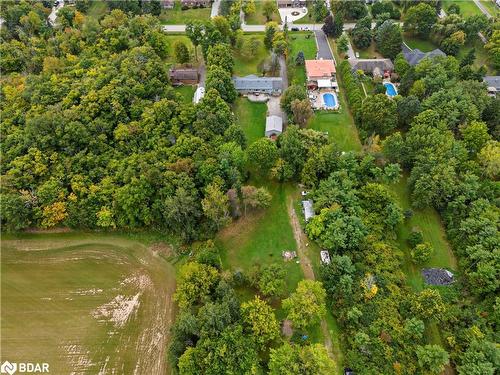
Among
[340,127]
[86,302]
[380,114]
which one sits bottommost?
[86,302]

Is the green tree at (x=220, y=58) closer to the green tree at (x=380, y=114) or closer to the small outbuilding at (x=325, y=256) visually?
the green tree at (x=380, y=114)

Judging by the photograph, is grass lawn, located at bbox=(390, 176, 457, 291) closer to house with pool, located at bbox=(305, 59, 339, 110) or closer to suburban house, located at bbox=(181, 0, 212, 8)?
house with pool, located at bbox=(305, 59, 339, 110)

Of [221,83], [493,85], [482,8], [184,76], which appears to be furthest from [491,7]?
[184,76]

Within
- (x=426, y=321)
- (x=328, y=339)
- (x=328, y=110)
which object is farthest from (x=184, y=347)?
(x=328, y=110)

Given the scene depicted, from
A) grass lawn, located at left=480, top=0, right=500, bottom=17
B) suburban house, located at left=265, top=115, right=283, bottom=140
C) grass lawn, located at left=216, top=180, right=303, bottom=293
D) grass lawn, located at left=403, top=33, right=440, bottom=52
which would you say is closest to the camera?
grass lawn, located at left=216, top=180, right=303, bottom=293

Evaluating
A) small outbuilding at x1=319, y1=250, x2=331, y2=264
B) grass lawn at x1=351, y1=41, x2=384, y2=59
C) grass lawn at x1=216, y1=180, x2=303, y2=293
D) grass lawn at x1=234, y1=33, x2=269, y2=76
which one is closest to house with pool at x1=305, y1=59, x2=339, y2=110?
grass lawn at x1=351, y1=41, x2=384, y2=59

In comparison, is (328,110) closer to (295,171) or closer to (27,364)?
(295,171)

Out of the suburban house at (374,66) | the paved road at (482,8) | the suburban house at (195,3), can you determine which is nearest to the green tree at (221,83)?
the suburban house at (374,66)

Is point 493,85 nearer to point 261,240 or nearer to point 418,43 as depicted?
point 418,43
